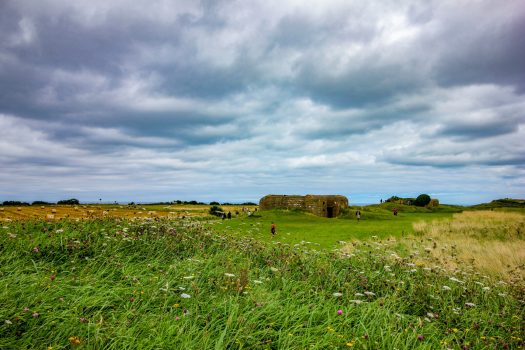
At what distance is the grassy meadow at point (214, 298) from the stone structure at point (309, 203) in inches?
1423

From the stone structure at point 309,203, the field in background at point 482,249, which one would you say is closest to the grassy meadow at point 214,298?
the field in background at point 482,249

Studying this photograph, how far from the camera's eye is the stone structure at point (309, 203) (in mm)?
46875

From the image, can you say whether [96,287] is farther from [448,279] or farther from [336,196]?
[336,196]

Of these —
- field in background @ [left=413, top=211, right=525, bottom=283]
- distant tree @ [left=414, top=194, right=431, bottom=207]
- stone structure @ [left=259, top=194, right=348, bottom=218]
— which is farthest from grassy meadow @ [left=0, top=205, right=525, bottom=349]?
distant tree @ [left=414, top=194, right=431, bottom=207]

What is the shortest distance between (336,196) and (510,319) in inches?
1755

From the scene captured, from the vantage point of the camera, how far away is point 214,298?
18.8 feet

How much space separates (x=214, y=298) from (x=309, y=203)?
41.9 metres

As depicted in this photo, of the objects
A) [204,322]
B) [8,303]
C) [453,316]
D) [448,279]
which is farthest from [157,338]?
[448,279]

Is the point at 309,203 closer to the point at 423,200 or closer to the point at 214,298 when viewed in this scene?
the point at 423,200

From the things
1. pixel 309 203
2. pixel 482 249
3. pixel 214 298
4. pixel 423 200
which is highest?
pixel 423 200

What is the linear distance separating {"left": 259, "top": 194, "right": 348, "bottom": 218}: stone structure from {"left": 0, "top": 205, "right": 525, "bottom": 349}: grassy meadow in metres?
36.1

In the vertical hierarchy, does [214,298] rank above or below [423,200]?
below

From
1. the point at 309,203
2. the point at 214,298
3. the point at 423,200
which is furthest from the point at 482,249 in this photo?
the point at 423,200

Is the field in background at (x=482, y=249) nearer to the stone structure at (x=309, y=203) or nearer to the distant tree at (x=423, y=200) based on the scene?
the stone structure at (x=309, y=203)
